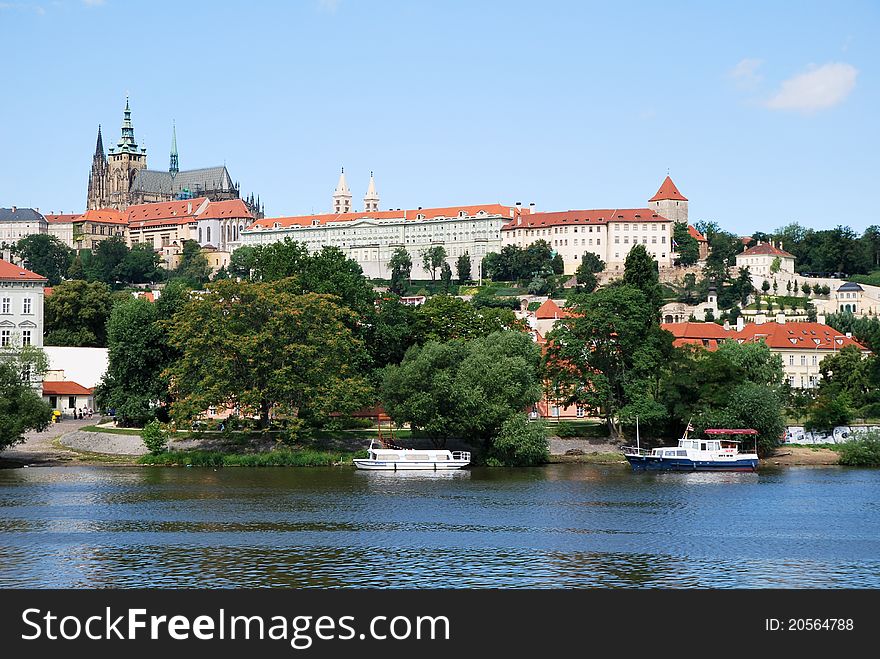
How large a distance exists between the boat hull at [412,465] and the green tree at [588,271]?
9395 cm

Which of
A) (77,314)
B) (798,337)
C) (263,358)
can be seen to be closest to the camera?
(263,358)

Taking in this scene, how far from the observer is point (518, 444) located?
181 feet

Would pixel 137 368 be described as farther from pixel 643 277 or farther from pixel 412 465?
pixel 643 277

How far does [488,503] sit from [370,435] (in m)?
17.3

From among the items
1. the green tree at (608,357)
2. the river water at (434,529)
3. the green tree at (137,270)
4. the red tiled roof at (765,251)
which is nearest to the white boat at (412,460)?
the river water at (434,529)

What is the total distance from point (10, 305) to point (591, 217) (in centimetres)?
10926

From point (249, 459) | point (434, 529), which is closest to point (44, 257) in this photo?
point (249, 459)

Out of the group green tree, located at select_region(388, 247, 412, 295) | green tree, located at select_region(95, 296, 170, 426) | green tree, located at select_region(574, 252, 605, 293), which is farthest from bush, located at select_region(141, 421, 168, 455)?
green tree, located at select_region(388, 247, 412, 295)

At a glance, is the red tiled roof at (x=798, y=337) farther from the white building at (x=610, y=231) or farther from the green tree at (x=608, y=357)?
the white building at (x=610, y=231)

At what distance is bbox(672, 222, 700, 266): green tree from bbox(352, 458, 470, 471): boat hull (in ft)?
374

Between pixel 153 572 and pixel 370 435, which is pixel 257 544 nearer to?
pixel 153 572

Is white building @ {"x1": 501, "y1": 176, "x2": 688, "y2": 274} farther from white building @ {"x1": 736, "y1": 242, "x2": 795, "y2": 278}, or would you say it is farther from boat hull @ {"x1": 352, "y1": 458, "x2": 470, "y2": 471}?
boat hull @ {"x1": 352, "y1": 458, "x2": 470, "y2": 471}

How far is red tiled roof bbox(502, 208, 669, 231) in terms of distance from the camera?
173m
